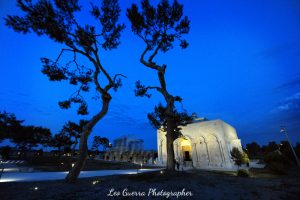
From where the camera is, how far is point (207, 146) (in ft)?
115

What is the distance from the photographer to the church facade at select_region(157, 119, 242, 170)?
107ft

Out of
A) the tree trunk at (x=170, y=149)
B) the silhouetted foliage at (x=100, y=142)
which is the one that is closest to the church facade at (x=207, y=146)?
the tree trunk at (x=170, y=149)

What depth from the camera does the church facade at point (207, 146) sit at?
32.7 metres

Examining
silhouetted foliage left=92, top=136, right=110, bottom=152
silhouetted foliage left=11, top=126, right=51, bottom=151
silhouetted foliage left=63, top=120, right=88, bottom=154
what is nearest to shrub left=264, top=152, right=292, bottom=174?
silhouetted foliage left=63, top=120, right=88, bottom=154

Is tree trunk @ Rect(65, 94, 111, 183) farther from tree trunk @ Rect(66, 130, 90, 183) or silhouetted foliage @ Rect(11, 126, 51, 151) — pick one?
silhouetted foliage @ Rect(11, 126, 51, 151)

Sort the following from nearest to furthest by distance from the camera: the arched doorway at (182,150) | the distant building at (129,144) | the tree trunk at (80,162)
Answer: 1. the tree trunk at (80,162)
2. the arched doorway at (182,150)
3. the distant building at (129,144)

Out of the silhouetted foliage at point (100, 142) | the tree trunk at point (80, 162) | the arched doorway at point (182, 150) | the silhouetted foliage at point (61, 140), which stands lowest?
the tree trunk at point (80, 162)

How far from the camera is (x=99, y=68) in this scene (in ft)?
38.8

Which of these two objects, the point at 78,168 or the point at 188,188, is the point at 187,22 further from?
the point at 78,168

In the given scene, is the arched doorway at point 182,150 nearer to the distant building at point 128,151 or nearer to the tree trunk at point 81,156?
the distant building at point 128,151

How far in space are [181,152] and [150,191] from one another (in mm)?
33417

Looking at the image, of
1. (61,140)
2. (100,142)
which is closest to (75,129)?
(61,140)

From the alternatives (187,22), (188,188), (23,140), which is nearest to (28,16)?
(187,22)

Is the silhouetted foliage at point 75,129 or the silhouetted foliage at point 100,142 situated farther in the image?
the silhouetted foliage at point 100,142
